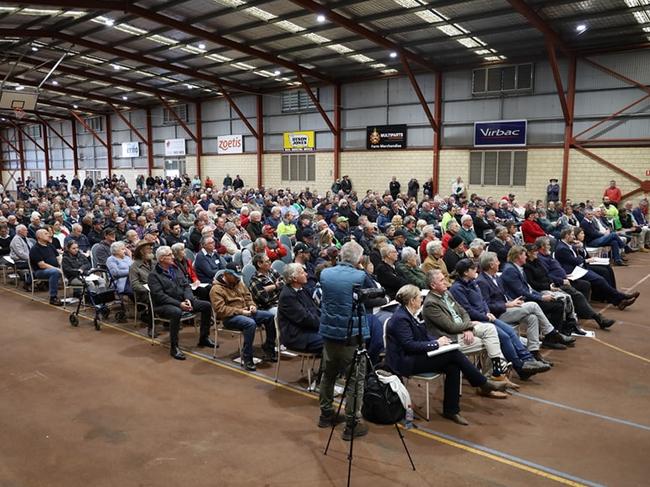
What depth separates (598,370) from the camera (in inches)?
206

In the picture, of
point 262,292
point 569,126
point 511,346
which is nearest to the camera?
point 511,346

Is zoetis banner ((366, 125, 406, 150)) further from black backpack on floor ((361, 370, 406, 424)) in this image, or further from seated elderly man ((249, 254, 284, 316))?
black backpack on floor ((361, 370, 406, 424))

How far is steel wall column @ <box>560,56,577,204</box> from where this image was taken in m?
15.2

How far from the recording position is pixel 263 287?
5.75 meters

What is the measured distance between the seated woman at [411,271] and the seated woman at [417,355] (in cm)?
196

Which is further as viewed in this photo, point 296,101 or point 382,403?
point 296,101

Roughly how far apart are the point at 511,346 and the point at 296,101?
18801 mm

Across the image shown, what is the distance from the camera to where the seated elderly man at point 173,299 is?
18.6ft

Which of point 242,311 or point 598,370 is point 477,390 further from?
point 242,311

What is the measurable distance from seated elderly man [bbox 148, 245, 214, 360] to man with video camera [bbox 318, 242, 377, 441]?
2317 millimetres

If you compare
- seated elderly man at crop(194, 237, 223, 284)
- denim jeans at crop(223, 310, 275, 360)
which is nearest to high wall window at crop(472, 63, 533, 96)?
seated elderly man at crop(194, 237, 223, 284)

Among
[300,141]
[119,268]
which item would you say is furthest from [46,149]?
[119,268]

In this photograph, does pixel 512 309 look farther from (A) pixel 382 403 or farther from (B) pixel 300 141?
(B) pixel 300 141

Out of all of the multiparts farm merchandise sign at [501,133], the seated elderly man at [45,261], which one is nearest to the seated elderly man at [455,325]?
the seated elderly man at [45,261]
